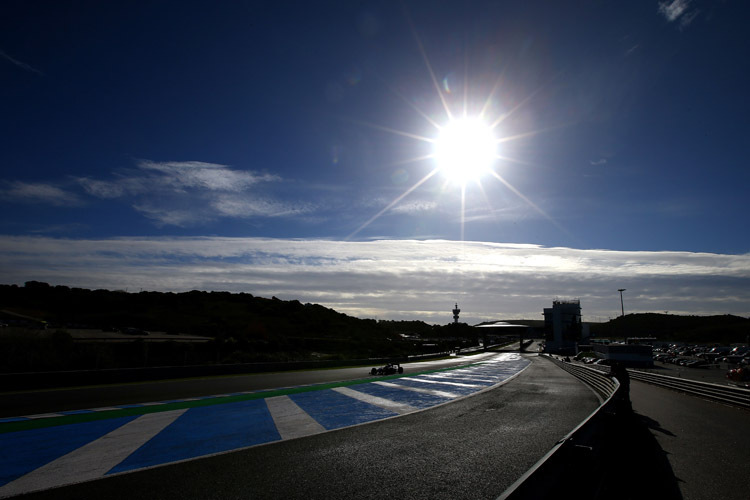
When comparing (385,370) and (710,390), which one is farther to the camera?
(385,370)

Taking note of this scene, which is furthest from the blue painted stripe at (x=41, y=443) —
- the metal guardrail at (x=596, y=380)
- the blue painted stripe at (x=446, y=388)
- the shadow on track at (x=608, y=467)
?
the metal guardrail at (x=596, y=380)

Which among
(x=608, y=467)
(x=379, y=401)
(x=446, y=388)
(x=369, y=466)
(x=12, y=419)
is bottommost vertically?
(x=12, y=419)

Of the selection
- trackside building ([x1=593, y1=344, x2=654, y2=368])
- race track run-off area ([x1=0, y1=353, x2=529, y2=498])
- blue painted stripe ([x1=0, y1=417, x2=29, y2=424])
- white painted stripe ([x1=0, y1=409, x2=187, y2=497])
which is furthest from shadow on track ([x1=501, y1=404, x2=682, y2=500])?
trackside building ([x1=593, y1=344, x2=654, y2=368])

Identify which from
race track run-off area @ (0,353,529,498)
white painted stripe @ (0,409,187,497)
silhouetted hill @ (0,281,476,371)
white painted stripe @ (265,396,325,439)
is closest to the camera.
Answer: white painted stripe @ (0,409,187,497)

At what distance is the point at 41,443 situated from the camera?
8820mm

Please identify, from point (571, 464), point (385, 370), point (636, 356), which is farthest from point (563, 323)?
point (571, 464)

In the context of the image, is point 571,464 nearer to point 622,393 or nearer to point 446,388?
point 622,393

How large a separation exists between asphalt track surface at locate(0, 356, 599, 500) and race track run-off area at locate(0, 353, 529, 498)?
28.9 inches

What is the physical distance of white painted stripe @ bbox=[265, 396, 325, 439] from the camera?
33.2 feet

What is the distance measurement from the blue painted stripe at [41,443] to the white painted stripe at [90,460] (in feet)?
0.76

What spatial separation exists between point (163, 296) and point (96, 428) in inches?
3889

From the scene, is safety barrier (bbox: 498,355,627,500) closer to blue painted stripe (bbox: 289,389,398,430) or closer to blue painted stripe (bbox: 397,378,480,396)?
blue painted stripe (bbox: 289,389,398,430)

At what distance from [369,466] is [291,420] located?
5.06 meters

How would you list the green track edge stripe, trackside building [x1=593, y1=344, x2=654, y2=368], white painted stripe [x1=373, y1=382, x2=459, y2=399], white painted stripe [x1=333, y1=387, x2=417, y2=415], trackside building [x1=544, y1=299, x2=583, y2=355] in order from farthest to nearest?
trackside building [x1=544, y1=299, x2=583, y2=355] < trackside building [x1=593, y1=344, x2=654, y2=368] < white painted stripe [x1=373, y1=382, x2=459, y2=399] < white painted stripe [x1=333, y1=387, x2=417, y2=415] < the green track edge stripe
